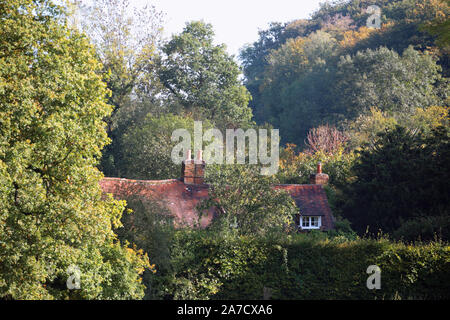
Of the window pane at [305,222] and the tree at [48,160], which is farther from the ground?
the tree at [48,160]

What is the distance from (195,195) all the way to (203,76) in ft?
82.7

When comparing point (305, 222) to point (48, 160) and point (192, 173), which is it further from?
point (48, 160)

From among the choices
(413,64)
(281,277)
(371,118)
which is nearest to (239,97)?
(371,118)

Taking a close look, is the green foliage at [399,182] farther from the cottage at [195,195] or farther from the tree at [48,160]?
the tree at [48,160]

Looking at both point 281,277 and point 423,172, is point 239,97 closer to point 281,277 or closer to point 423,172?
point 423,172

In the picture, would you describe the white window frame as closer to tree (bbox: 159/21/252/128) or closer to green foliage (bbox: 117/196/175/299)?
green foliage (bbox: 117/196/175/299)

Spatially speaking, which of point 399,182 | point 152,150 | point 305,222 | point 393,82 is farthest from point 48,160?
point 393,82

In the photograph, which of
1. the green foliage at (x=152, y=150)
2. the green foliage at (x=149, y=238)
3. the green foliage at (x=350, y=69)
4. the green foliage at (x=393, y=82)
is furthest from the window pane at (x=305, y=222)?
the green foliage at (x=393, y=82)

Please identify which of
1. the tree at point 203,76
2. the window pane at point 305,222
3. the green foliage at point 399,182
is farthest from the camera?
the tree at point 203,76

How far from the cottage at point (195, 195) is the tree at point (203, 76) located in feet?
64.8

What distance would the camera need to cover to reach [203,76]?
162 ft

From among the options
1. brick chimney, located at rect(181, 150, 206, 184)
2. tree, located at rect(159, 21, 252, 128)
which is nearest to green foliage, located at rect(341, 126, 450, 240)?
brick chimney, located at rect(181, 150, 206, 184)

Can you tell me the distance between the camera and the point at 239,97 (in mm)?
51438

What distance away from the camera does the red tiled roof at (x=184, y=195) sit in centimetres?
2034
